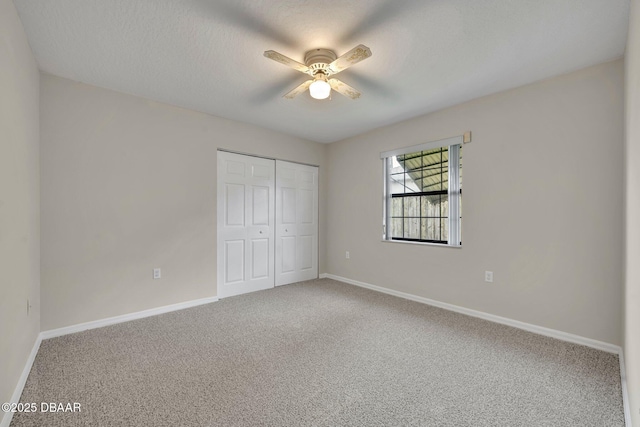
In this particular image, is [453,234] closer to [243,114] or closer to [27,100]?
[243,114]

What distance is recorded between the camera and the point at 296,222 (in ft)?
15.7

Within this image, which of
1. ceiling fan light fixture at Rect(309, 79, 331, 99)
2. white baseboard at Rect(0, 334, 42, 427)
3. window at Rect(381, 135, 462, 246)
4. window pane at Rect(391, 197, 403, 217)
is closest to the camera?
white baseboard at Rect(0, 334, 42, 427)

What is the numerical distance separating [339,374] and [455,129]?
296 cm

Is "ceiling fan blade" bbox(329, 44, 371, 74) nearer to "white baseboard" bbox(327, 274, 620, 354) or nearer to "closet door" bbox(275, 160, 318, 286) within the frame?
"closet door" bbox(275, 160, 318, 286)

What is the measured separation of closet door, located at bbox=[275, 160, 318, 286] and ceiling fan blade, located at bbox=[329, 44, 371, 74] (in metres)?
2.48

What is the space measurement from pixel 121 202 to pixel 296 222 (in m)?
2.47

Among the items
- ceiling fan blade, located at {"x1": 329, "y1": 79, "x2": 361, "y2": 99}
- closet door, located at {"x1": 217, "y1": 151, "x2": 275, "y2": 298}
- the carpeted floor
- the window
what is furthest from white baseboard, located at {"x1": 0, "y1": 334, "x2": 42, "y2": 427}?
the window

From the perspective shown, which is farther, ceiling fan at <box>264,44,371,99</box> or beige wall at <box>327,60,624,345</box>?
beige wall at <box>327,60,624,345</box>

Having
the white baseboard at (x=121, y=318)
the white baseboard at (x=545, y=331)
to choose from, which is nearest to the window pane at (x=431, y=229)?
the white baseboard at (x=545, y=331)

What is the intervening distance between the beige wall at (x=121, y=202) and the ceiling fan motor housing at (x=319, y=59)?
6.60ft

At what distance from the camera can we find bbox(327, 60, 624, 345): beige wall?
2.39 m

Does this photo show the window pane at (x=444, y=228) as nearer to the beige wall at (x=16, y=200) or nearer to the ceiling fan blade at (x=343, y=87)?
the ceiling fan blade at (x=343, y=87)

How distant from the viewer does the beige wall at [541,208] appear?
239 cm

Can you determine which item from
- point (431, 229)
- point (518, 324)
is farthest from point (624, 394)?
point (431, 229)
